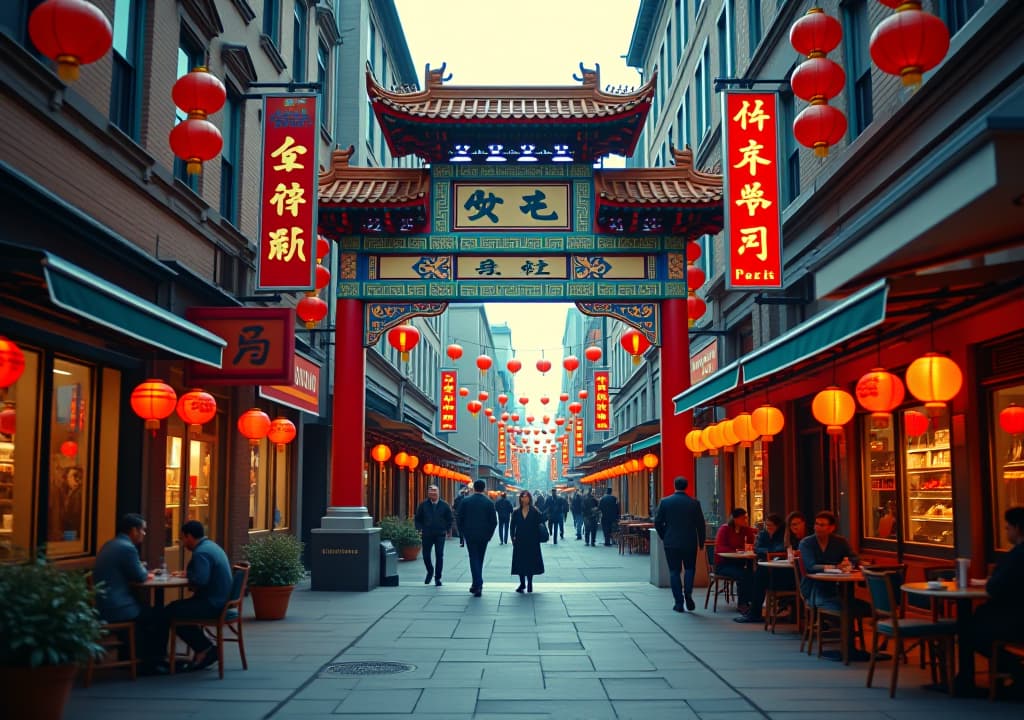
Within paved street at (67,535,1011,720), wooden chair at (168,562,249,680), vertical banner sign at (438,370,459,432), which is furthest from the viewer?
vertical banner sign at (438,370,459,432)

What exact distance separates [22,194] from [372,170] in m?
9.95

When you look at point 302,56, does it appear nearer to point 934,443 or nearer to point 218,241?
point 218,241

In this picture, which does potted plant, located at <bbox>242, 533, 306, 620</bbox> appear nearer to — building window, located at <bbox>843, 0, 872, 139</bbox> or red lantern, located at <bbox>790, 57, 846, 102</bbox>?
red lantern, located at <bbox>790, 57, 846, 102</bbox>

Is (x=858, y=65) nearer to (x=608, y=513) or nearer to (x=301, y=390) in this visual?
(x=301, y=390)

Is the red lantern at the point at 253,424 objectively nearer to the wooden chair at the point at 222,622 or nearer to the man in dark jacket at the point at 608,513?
the wooden chair at the point at 222,622

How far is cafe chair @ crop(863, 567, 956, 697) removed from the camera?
29.0 ft

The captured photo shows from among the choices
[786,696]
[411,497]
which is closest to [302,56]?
[786,696]

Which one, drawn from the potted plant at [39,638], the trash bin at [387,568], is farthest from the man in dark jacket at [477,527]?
the potted plant at [39,638]

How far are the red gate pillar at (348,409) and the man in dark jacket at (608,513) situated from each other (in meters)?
16.5

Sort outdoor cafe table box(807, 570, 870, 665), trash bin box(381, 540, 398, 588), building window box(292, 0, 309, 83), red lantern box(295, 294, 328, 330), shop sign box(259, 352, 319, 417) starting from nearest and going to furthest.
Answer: outdoor cafe table box(807, 570, 870, 665) < shop sign box(259, 352, 319, 417) < trash bin box(381, 540, 398, 588) < red lantern box(295, 294, 328, 330) < building window box(292, 0, 309, 83)

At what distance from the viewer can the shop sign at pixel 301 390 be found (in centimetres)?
1656

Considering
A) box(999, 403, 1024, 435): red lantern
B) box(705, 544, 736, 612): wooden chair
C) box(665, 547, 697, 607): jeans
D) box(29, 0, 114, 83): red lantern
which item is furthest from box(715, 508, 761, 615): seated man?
box(29, 0, 114, 83): red lantern

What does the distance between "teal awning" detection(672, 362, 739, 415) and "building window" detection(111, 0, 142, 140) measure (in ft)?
27.9

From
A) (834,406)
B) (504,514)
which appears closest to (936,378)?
(834,406)
